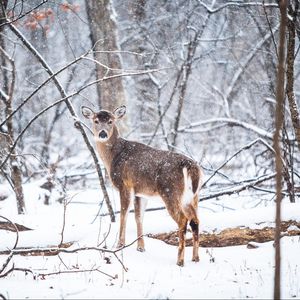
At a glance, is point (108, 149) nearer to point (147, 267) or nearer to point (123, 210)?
point (123, 210)

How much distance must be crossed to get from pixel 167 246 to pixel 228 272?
126 centimetres

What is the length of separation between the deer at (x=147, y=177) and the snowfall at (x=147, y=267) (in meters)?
0.33

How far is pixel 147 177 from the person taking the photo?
6.30m

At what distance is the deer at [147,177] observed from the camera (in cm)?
597

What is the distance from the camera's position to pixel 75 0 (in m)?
11.6

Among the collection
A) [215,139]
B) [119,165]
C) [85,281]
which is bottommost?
[85,281]

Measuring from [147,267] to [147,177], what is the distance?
1160mm

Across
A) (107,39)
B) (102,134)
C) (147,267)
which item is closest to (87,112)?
(102,134)

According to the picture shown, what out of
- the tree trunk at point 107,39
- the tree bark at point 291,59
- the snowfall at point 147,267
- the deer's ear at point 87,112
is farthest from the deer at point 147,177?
the tree trunk at point 107,39

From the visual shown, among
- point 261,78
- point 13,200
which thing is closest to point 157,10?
point 261,78

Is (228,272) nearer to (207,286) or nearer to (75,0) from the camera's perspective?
(207,286)

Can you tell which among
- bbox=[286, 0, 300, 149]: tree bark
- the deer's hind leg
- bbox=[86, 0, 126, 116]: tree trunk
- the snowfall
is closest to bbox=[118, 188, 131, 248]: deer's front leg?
the snowfall

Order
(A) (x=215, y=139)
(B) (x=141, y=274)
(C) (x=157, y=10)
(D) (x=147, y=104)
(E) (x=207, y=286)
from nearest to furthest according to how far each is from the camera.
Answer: (E) (x=207, y=286)
(B) (x=141, y=274)
(C) (x=157, y=10)
(D) (x=147, y=104)
(A) (x=215, y=139)

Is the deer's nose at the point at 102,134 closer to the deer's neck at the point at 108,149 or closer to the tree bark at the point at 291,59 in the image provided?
the deer's neck at the point at 108,149
